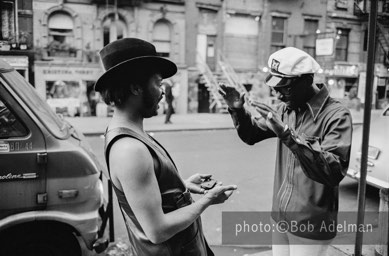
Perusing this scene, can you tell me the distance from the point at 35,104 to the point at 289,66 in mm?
2197

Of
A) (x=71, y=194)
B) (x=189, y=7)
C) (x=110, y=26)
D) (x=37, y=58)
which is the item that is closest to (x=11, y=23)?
(x=71, y=194)

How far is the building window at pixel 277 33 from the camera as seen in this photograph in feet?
80.0

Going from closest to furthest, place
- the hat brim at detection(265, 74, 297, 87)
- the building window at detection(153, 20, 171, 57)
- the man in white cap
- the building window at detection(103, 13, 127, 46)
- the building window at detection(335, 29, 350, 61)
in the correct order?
the man in white cap
the hat brim at detection(265, 74, 297, 87)
the building window at detection(103, 13, 127, 46)
the building window at detection(153, 20, 171, 57)
the building window at detection(335, 29, 350, 61)

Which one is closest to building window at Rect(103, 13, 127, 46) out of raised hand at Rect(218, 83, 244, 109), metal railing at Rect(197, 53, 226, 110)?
metal railing at Rect(197, 53, 226, 110)

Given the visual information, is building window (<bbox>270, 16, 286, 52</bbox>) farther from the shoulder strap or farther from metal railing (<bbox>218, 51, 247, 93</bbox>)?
the shoulder strap

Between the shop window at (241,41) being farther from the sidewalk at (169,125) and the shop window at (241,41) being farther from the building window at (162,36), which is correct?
the sidewalk at (169,125)

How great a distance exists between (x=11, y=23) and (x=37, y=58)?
14.7 meters

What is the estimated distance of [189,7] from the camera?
861 inches

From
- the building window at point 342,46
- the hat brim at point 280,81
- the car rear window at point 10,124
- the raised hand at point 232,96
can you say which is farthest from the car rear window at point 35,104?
the building window at point 342,46

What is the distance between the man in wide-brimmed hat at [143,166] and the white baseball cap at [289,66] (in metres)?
0.75

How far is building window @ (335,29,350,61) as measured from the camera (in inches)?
1043

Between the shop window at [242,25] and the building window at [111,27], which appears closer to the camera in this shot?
the building window at [111,27]

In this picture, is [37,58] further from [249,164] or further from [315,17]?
[315,17]

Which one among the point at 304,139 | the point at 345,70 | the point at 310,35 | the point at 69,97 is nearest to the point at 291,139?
the point at 304,139
